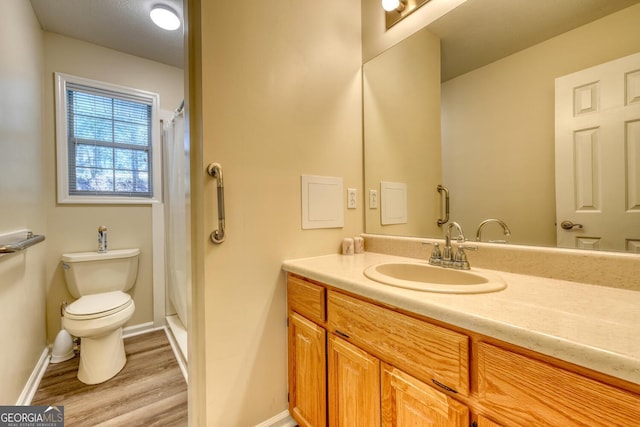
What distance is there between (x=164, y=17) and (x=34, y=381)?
100 inches

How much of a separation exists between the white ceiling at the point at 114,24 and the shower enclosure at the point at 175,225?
1.91 feet

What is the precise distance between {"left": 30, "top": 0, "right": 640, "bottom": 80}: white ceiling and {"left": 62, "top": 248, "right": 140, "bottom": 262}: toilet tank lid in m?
1.75

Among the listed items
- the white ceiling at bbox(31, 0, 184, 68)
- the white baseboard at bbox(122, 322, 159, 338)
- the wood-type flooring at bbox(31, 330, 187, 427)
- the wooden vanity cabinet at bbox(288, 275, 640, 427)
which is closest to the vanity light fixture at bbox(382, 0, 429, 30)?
the white ceiling at bbox(31, 0, 184, 68)

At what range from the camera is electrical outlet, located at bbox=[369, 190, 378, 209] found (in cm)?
157

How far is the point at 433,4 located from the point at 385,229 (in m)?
1.19

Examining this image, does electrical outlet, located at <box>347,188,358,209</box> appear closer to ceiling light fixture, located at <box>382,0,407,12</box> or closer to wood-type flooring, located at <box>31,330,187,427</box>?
ceiling light fixture, located at <box>382,0,407,12</box>

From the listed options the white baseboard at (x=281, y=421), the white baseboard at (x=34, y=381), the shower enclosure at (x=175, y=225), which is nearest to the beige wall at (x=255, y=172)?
the white baseboard at (x=281, y=421)

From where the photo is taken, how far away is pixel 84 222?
2.10 meters

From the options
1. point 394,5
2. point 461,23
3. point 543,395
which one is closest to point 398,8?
point 394,5

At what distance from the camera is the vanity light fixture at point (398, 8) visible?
1343 mm

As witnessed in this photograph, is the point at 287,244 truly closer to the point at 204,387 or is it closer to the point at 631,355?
the point at 204,387

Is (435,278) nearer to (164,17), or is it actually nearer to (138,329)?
(164,17)

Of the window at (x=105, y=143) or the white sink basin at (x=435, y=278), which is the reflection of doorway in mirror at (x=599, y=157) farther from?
the window at (x=105, y=143)

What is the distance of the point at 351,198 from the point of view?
5.04 feet
